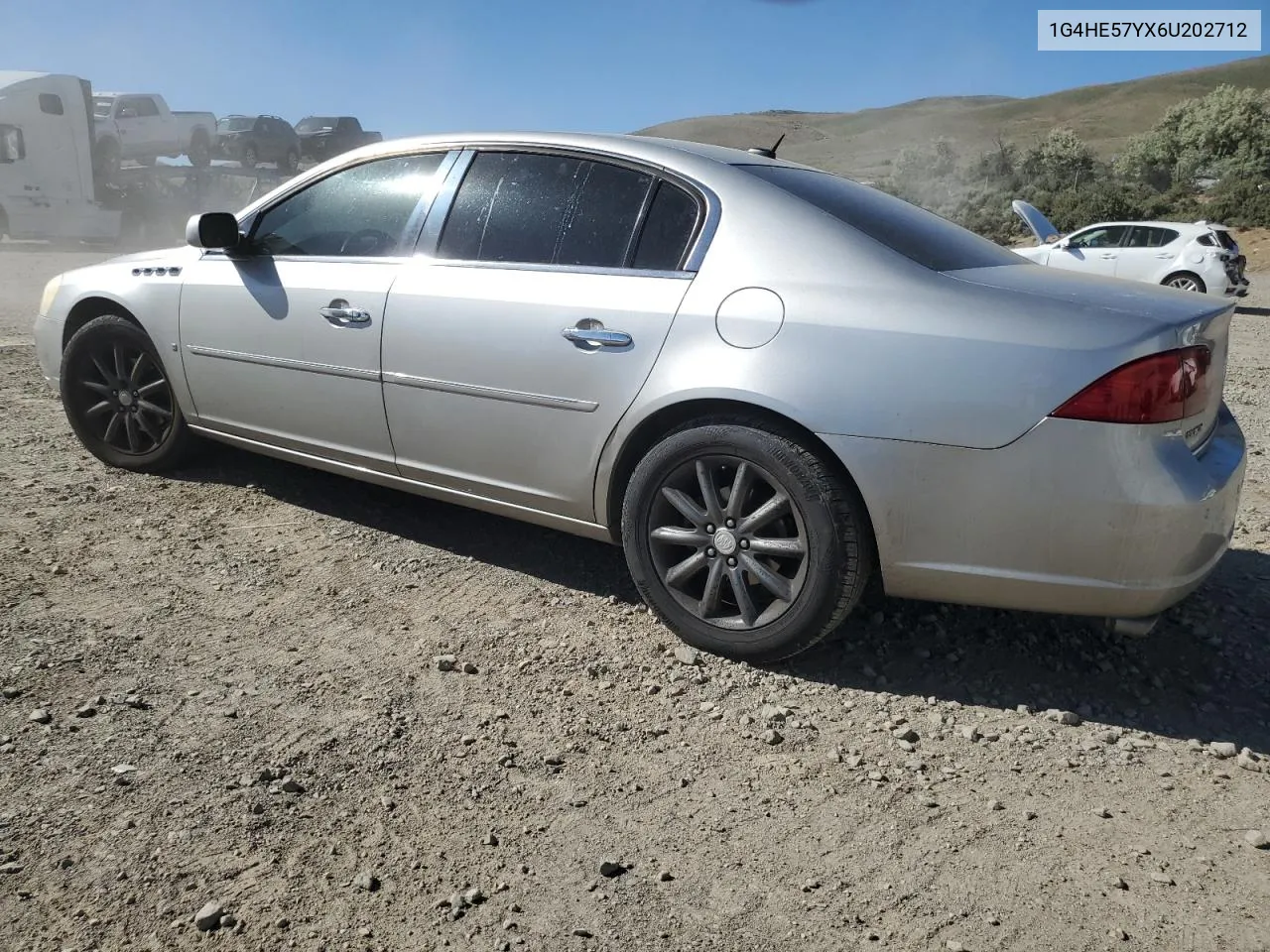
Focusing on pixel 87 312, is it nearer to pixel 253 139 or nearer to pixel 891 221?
pixel 891 221

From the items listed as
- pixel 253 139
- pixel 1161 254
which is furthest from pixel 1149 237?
pixel 253 139

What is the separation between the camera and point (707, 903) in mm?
2156

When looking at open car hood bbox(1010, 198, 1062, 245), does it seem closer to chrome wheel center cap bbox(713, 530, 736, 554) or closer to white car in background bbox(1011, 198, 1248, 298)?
chrome wheel center cap bbox(713, 530, 736, 554)

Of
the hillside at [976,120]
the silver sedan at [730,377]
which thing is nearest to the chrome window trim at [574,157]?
the silver sedan at [730,377]

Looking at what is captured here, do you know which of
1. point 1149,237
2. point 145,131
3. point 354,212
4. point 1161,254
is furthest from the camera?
point 145,131

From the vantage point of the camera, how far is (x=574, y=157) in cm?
358

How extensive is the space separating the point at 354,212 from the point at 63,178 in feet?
66.2

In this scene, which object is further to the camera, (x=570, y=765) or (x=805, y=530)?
(x=805, y=530)

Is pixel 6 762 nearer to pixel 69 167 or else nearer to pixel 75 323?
Result: pixel 75 323

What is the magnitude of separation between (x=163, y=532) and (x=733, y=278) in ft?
8.64

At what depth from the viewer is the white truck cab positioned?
64.0 feet

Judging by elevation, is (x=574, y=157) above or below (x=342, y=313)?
above

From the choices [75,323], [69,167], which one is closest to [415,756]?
[75,323]

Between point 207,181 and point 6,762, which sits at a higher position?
point 207,181
